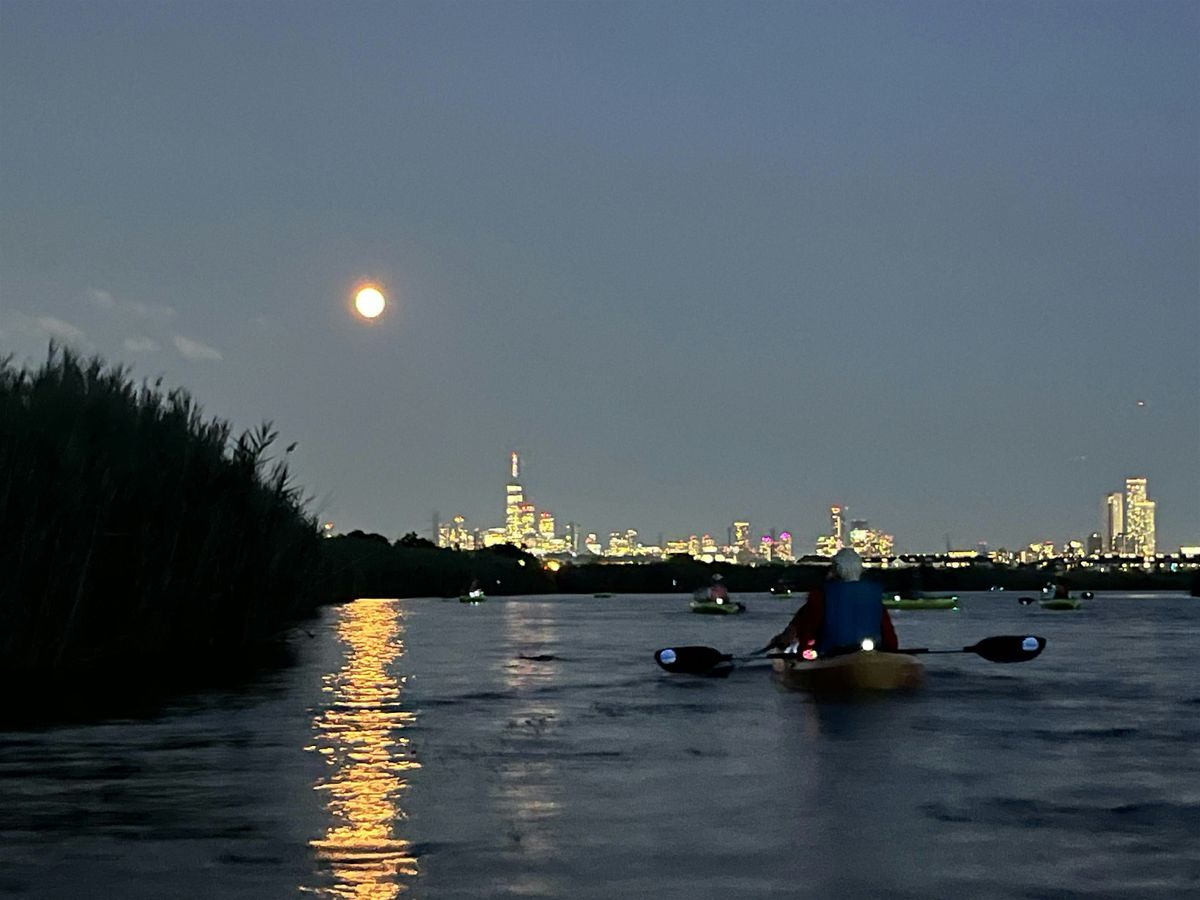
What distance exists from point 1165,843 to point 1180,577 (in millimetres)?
184758

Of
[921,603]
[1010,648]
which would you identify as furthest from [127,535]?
[921,603]

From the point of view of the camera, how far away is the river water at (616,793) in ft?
36.9

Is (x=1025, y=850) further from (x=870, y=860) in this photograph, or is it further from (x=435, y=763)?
(x=435, y=763)

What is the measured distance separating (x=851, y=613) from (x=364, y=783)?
1123cm

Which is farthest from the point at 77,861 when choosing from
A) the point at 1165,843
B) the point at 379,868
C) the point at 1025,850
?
the point at 1165,843

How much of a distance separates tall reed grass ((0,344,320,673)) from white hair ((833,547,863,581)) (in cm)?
1193

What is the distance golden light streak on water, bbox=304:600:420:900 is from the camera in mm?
11156

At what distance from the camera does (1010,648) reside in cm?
2989

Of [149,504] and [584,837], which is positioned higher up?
[149,504]

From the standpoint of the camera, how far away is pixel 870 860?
11.9 m

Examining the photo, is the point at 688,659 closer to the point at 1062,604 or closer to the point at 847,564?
the point at 847,564

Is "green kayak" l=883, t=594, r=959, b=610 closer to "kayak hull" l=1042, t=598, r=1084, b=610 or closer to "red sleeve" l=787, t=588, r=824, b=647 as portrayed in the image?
"kayak hull" l=1042, t=598, r=1084, b=610

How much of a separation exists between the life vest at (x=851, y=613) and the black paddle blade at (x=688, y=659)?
149 inches

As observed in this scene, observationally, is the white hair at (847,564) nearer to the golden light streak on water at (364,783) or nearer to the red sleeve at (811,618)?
the red sleeve at (811,618)
